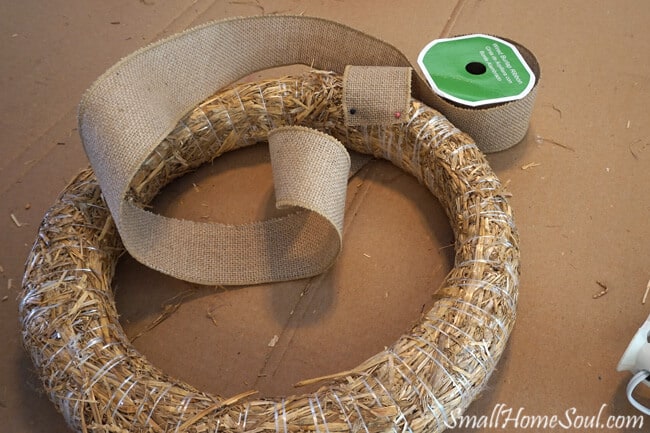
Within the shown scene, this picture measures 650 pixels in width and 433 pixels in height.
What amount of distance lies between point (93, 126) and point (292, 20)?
0.47 meters

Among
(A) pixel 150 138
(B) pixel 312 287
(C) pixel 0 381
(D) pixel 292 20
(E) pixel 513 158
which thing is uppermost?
(D) pixel 292 20

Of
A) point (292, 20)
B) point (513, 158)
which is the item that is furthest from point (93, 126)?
point (513, 158)

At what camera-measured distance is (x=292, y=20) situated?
1273 millimetres

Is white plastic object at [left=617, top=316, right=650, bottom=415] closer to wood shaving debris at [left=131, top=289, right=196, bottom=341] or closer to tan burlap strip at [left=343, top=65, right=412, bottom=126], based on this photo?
tan burlap strip at [left=343, top=65, right=412, bottom=126]

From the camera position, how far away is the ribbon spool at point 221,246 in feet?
2.78

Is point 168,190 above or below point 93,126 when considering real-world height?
below

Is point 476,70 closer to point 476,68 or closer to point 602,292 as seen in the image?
point 476,68

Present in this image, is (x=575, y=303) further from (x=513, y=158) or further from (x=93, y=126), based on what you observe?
(x=93, y=126)

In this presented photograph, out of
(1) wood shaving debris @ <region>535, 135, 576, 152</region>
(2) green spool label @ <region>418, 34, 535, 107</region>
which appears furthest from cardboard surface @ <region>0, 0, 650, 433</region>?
(2) green spool label @ <region>418, 34, 535, 107</region>

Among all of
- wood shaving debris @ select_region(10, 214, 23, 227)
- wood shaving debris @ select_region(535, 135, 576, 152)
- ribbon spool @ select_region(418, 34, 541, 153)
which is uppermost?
ribbon spool @ select_region(418, 34, 541, 153)

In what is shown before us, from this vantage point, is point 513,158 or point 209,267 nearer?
point 209,267

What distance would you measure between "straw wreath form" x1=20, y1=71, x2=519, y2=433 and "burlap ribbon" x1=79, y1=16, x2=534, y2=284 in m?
0.07

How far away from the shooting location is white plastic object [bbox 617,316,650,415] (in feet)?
2.95

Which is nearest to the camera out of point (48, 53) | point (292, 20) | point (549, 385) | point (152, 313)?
point (549, 385)
